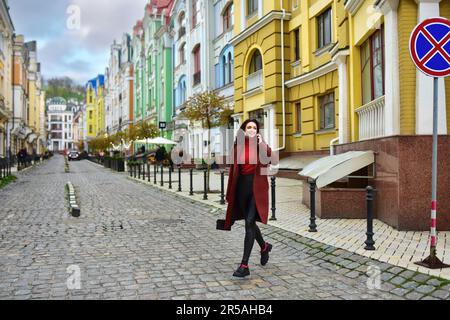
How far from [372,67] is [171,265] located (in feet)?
23.6

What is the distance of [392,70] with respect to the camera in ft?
28.2

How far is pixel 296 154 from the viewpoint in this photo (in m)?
20.2

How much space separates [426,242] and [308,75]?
12297mm

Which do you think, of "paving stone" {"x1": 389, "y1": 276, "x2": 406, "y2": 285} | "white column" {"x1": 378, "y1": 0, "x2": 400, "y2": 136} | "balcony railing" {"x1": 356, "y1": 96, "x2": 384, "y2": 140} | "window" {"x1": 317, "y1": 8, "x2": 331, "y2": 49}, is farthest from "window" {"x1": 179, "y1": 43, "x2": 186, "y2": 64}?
"paving stone" {"x1": 389, "y1": 276, "x2": 406, "y2": 285}

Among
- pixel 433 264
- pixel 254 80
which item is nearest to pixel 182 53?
pixel 254 80

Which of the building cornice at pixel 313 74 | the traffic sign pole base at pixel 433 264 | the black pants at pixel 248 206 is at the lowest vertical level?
the traffic sign pole base at pixel 433 264

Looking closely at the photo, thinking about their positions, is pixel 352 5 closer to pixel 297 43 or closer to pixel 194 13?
pixel 297 43

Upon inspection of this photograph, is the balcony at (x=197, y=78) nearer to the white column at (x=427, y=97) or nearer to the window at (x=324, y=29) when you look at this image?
the window at (x=324, y=29)

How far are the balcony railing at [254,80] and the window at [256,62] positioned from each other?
0.35m

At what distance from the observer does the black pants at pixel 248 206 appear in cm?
573

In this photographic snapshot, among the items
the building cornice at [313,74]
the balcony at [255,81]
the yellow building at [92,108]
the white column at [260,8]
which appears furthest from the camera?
the yellow building at [92,108]

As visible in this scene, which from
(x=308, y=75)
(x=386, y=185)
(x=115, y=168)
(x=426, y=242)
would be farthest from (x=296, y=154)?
(x=115, y=168)

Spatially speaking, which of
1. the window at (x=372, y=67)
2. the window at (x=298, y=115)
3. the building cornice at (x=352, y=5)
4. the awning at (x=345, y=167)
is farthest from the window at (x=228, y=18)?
the awning at (x=345, y=167)
